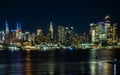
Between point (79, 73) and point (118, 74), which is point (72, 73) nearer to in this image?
point (79, 73)

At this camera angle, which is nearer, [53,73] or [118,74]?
[118,74]

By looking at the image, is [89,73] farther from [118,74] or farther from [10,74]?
[10,74]

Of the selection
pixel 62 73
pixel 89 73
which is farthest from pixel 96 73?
pixel 62 73

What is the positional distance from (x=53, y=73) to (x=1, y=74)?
6.01 m

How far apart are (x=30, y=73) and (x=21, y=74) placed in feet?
3.66

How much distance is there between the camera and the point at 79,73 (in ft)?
160

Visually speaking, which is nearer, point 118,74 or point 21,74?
point 118,74

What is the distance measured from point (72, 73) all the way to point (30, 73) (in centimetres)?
497

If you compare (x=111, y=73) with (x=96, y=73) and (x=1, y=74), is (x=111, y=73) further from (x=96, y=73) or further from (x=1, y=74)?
(x=1, y=74)

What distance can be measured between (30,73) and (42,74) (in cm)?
193

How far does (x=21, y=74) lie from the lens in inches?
1938

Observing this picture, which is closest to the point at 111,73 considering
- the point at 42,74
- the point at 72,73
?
the point at 72,73

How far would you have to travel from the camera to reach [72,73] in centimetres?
4906

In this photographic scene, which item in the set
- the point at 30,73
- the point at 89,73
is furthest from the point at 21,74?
the point at 89,73
